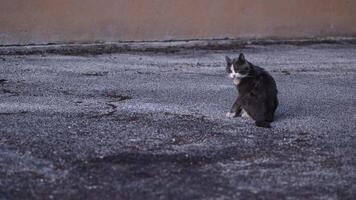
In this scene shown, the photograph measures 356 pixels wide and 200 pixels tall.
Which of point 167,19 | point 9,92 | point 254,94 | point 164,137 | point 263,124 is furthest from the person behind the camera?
point 167,19

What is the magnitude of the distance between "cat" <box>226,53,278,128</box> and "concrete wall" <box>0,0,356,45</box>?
18.3ft

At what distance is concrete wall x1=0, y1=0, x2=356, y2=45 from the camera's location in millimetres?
11367

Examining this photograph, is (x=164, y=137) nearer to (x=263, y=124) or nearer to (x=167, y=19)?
(x=263, y=124)

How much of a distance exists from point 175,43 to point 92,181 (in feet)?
25.2

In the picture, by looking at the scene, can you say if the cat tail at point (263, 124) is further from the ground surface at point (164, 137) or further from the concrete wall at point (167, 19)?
the concrete wall at point (167, 19)

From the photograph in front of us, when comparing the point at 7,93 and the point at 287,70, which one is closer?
the point at 7,93

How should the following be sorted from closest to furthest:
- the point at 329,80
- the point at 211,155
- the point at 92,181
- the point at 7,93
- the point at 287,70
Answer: the point at 92,181 → the point at 211,155 → the point at 7,93 → the point at 329,80 → the point at 287,70

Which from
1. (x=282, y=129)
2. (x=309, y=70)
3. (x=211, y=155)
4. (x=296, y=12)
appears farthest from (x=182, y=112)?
(x=296, y=12)

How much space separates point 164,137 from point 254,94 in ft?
3.39

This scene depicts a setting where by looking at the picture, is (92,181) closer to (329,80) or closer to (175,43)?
(329,80)

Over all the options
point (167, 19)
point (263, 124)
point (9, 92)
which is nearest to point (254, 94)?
point (263, 124)

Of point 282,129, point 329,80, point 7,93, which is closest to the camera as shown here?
point 282,129

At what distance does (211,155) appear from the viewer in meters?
5.30

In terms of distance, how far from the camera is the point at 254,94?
20.7ft
